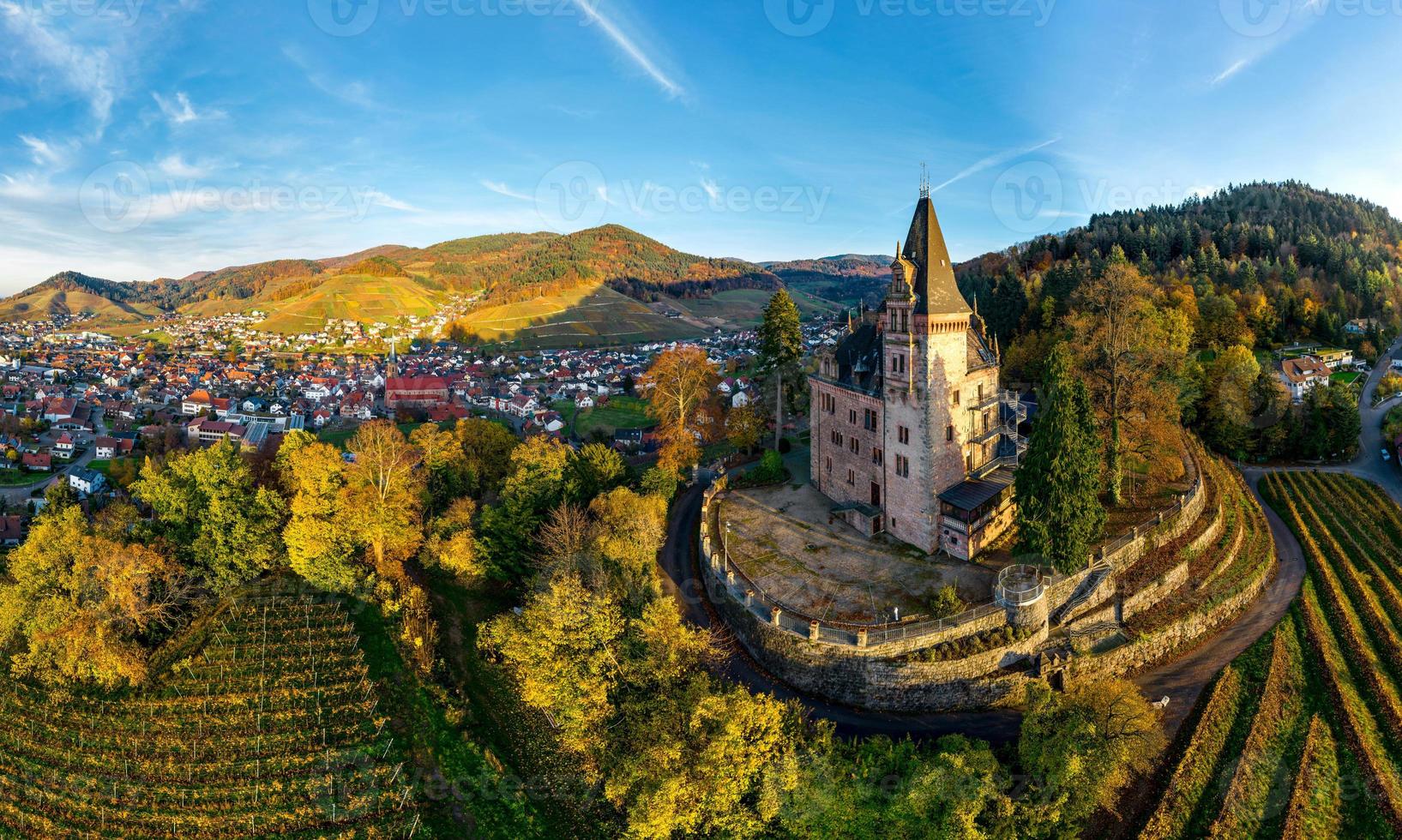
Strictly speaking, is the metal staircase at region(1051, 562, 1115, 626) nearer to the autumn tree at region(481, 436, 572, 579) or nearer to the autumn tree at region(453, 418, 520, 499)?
the autumn tree at region(481, 436, 572, 579)

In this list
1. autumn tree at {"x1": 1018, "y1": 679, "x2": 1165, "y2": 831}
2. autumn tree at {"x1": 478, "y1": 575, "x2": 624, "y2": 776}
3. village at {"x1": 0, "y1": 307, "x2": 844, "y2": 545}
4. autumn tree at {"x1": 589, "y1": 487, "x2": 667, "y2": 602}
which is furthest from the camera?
village at {"x1": 0, "y1": 307, "x2": 844, "y2": 545}

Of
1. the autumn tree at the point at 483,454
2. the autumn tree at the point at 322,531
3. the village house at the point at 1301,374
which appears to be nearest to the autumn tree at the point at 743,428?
the autumn tree at the point at 483,454

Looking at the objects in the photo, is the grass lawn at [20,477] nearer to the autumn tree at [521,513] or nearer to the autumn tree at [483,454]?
the autumn tree at [483,454]

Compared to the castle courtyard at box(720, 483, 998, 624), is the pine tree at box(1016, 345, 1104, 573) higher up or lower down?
higher up

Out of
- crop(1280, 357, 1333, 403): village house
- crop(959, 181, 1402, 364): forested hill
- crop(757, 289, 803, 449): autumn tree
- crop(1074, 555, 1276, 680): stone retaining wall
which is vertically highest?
crop(959, 181, 1402, 364): forested hill

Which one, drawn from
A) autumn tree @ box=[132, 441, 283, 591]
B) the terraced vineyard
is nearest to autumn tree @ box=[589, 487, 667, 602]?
the terraced vineyard

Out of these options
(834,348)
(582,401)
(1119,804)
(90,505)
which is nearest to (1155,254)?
(834,348)

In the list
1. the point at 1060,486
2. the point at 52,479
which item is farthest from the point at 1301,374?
the point at 52,479
